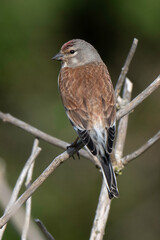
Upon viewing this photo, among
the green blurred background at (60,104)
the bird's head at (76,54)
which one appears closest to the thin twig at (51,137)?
the bird's head at (76,54)

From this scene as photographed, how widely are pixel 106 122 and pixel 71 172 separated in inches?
76.5

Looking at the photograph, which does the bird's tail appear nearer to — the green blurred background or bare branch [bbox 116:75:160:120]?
bare branch [bbox 116:75:160:120]

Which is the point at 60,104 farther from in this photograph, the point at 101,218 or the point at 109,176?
the point at 101,218

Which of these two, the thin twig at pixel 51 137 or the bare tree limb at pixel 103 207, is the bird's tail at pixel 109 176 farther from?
the thin twig at pixel 51 137

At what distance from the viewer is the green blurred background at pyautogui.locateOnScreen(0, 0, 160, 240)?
488 cm

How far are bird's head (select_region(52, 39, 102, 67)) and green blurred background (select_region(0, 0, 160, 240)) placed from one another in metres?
0.85

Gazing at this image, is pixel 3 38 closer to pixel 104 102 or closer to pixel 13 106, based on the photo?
pixel 13 106

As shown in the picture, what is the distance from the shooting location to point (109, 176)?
2.92 m

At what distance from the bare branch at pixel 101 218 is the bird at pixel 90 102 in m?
0.10

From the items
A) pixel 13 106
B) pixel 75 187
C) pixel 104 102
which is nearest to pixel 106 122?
pixel 104 102

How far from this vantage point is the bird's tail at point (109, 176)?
2.82 meters

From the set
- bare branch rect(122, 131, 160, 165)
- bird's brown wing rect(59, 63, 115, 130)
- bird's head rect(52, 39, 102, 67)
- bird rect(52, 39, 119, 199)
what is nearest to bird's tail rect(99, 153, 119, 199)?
bird rect(52, 39, 119, 199)

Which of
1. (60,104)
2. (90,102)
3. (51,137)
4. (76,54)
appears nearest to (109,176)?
(51,137)

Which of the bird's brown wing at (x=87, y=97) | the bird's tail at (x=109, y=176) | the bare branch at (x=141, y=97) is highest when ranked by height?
the bare branch at (x=141, y=97)
